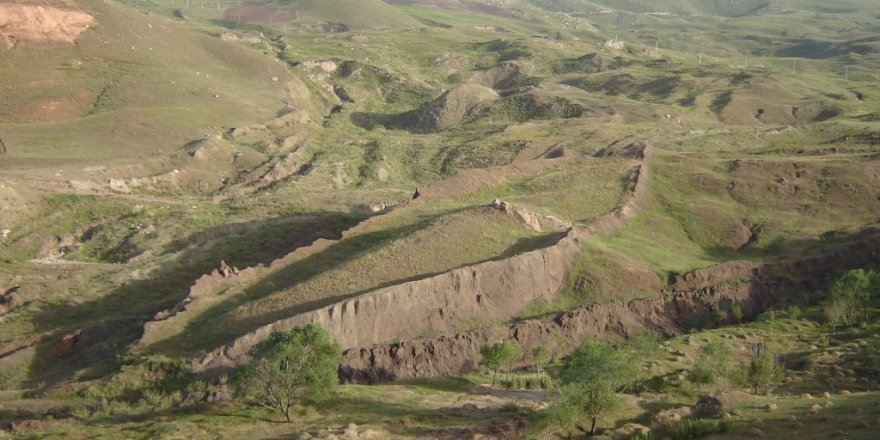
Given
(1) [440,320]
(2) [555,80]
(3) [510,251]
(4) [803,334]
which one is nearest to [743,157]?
(4) [803,334]

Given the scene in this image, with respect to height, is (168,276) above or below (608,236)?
below

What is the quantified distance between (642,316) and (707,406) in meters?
11.9

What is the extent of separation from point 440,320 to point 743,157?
31907 mm

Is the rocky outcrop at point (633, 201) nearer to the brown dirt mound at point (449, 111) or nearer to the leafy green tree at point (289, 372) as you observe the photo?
the leafy green tree at point (289, 372)

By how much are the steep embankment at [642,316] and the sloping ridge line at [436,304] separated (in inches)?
36.9

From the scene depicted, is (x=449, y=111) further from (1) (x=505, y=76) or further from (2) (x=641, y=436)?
(2) (x=641, y=436)

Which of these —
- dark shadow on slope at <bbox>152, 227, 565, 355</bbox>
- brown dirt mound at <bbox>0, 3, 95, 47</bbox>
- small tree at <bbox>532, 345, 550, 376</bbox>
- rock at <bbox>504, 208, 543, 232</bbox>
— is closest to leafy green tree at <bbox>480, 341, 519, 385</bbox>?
small tree at <bbox>532, 345, 550, 376</bbox>

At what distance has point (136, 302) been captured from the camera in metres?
38.9

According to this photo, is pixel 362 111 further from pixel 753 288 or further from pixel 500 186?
pixel 753 288

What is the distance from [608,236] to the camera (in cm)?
4209

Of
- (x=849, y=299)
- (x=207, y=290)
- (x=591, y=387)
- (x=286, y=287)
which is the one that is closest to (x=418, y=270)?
(x=286, y=287)

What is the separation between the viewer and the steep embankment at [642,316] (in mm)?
30500

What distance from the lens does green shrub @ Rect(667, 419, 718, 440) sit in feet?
72.2

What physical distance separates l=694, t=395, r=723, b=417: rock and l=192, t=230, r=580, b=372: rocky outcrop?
10.8m
